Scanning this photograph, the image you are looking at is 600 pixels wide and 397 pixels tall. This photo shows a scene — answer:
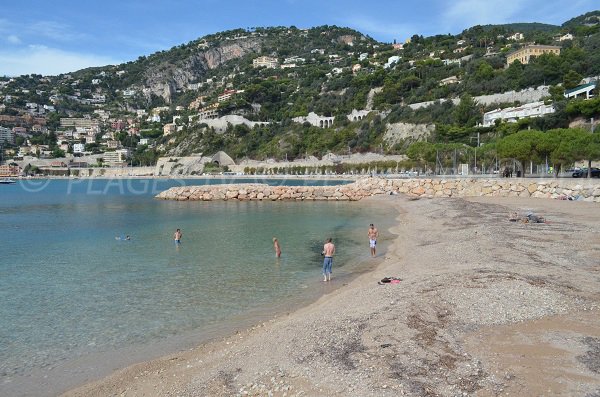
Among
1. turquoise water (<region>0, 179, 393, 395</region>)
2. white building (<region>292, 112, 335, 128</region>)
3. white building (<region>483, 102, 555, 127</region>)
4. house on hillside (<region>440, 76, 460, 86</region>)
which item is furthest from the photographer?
white building (<region>292, 112, 335, 128</region>)

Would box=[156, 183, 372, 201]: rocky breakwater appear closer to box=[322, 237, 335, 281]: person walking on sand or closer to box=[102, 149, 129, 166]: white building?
box=[322, 237, 335, 281]: person walking on sand

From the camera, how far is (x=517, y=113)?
80.4m

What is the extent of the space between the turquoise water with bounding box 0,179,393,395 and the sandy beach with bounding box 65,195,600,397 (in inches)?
54.1

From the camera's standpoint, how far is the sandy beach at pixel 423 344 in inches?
243

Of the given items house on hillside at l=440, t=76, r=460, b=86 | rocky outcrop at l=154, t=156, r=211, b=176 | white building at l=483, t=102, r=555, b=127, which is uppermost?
house on hillside at l=440, t=76, r=460, b=86

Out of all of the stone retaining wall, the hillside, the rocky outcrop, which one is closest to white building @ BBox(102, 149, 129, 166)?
the hillside

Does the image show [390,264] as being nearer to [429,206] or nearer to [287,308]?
[287,308]

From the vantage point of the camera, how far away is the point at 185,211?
4194 cm

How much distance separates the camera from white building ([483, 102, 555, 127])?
7442 cm

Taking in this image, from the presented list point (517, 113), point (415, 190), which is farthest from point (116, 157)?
point (415, 190)

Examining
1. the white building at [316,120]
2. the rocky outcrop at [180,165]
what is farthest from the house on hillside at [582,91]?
the rocky outcrop at [180,165]

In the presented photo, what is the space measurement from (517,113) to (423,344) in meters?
82.8

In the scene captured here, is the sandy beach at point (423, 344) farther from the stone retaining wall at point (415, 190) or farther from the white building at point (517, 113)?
the white building at point (517, 113)

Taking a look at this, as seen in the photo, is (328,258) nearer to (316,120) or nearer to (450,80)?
(450,80)
